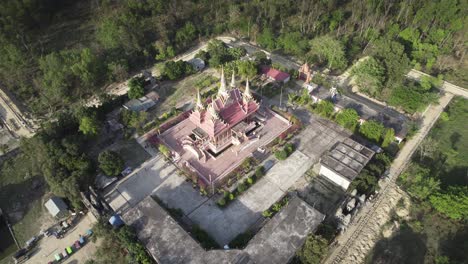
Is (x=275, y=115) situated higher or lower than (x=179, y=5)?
lower

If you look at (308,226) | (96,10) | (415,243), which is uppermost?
(96,10)

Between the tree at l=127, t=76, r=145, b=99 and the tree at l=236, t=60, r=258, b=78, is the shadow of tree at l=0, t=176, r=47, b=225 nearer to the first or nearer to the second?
the tree at l=127, t=76, r=145, b=99

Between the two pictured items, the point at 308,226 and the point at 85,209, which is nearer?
the point at 308,226

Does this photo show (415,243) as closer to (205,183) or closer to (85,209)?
(205,183)

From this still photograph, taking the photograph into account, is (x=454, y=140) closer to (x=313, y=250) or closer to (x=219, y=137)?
(x=313, y=250)

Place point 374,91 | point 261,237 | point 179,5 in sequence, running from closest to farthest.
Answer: point 261,237
point 374,91
point 179,5

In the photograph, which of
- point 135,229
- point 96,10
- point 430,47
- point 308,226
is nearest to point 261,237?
point 308,226

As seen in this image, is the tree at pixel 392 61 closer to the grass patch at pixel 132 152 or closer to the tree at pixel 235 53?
the tree at pixel 235 53
